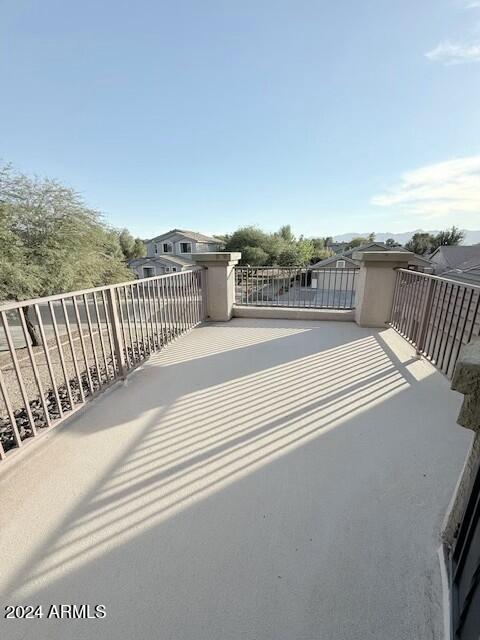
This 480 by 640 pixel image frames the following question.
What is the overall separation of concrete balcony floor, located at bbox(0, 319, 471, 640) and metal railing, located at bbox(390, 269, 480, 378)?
40 cm

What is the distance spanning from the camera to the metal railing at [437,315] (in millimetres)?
2275

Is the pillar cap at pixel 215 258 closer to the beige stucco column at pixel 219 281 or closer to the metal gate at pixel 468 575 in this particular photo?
the beige stucco column at pixel 219 281

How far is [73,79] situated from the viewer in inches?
224

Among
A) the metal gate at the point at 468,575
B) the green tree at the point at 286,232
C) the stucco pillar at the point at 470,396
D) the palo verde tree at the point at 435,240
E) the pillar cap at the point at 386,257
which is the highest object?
the green tree at the point at 286,232

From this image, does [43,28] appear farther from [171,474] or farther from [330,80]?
[171,474]

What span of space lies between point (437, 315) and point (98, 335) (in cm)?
372

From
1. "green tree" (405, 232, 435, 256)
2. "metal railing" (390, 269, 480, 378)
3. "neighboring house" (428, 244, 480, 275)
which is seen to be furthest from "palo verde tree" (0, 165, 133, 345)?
"green tree" (405, 232, 435, 256)

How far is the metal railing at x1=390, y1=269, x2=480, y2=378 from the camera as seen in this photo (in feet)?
7.46

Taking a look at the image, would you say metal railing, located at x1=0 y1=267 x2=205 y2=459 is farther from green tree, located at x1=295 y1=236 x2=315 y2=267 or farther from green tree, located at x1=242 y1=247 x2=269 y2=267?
green tree, located at x1=295 y1=236 x2=315 y2=267

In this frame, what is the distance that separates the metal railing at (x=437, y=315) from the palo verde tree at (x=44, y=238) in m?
9.21

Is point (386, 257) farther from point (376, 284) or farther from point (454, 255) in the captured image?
point (454, 255)

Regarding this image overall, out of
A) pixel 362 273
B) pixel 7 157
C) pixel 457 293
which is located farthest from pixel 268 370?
pixel 7 157

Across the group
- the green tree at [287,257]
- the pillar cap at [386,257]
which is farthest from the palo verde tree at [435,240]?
the pillar cap at [386,257]

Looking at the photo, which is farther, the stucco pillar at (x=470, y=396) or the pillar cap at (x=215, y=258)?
the pillar cap at (x=215, y=258)
